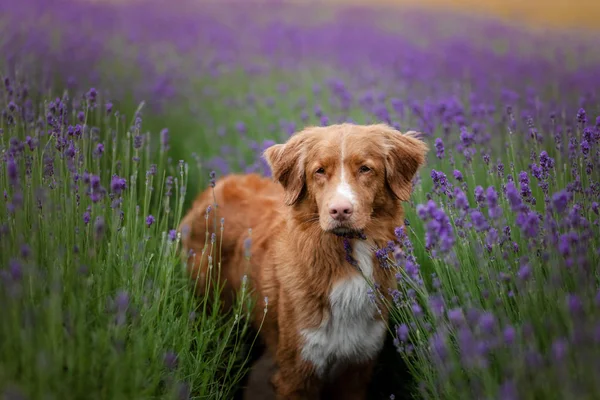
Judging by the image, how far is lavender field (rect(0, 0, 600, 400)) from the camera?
7.84 ft

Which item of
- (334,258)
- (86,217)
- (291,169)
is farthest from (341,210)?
(86,217)

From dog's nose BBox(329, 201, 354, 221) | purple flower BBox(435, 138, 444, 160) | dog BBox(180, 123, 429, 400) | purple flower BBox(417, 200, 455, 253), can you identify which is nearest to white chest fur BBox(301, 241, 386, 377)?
dog BBox(180, 123, 429, 400)

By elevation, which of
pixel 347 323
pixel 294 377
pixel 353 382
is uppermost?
pixel 347 323

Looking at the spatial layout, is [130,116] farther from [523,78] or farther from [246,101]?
[523,78]

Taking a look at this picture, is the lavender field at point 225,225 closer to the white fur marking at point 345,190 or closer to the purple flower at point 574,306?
the purple flower at point 574,306

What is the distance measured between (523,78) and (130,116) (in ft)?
15.9

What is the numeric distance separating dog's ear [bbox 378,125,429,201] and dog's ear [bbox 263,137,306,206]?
51cm

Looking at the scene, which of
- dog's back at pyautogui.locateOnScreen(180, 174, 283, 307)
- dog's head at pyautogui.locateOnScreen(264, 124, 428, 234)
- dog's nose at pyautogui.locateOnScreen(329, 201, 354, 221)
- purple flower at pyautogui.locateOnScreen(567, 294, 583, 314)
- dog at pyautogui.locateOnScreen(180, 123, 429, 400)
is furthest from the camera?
dog's back at pyautogui.locateOnScreen(180, 174, 283, 307)

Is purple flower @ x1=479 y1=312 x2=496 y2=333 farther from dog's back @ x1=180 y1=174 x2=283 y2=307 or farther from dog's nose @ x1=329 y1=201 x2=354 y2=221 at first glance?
dog's back @ x1=180 y1=174 x2=283 y2=307

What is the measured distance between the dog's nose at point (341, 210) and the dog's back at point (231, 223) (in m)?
1.16

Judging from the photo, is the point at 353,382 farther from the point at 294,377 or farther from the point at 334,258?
the point at 334,258

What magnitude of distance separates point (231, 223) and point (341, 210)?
1652 millimetres

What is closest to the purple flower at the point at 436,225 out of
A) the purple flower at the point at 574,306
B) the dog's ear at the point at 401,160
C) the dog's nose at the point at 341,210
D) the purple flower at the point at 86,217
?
the purple flower at the point at 574,306

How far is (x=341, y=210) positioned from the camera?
3.07 metres
